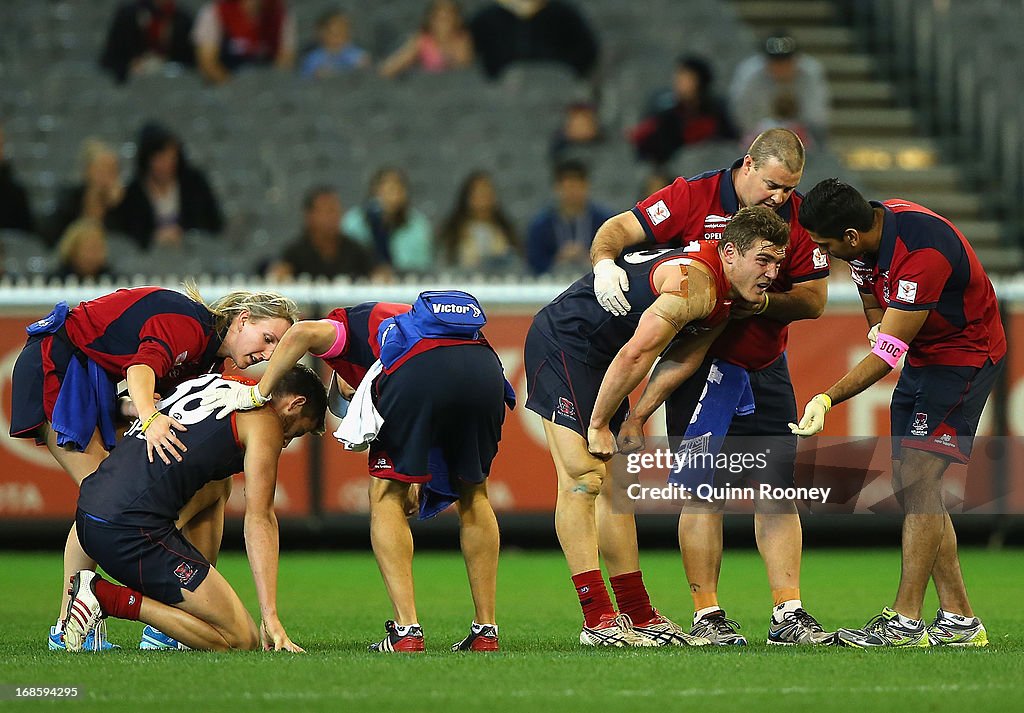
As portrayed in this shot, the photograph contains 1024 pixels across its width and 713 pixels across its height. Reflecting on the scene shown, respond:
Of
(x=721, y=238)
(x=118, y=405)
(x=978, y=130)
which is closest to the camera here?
(x=721, y=238)

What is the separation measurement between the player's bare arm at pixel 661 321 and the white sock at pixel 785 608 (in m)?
1.17

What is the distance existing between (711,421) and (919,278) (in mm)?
1065

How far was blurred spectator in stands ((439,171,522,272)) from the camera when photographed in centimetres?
1191

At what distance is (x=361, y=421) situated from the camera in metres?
6.09

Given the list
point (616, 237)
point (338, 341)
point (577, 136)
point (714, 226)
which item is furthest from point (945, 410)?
point (577, 136)

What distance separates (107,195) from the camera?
12438 millimetres

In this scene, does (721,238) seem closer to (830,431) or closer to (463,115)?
(830,431)

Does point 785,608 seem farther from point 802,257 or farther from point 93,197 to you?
point 93,197

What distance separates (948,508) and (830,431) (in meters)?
4.26

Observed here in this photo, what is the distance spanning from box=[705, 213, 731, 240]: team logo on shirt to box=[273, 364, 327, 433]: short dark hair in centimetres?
178

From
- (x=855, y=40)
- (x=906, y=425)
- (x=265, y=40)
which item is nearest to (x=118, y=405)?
(x=906, y=425)

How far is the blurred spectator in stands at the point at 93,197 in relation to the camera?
12.4 metres

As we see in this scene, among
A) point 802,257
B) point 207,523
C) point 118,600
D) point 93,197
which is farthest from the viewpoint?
point 93,197

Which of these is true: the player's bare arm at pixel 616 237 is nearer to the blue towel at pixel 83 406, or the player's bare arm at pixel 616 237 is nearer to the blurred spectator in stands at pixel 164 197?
the blue towel at pixel 83 406
